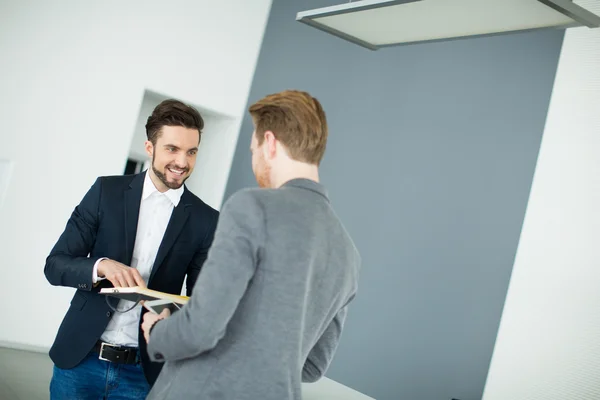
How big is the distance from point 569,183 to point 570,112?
0.43 metres

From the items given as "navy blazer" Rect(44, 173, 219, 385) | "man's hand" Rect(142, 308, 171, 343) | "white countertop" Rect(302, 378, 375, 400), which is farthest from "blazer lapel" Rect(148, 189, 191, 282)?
"white countertop" Rect(302, 378, 375, 400)

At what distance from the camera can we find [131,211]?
8.96 ft

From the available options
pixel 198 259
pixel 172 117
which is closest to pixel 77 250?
pixel 198 259

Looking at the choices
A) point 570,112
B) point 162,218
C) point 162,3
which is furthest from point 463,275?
point 162,3

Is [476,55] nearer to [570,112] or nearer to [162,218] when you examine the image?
[570,112]

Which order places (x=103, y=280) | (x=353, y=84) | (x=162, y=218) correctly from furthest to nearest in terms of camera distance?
(x=353, y=84)
(x=162, y=218)
(x=103, y=280)

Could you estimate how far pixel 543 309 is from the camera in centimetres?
408

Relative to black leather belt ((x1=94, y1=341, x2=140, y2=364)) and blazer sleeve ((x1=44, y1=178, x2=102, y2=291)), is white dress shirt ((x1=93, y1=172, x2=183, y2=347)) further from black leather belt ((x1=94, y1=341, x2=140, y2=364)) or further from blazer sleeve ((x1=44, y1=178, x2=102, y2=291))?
blazer sleeve ((x1=44, y1=178, x2=102, y2=291))

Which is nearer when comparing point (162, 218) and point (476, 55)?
point (162, 218)

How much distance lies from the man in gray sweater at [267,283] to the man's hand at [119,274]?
0.54 metres

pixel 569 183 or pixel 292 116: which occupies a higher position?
pixel 569 183

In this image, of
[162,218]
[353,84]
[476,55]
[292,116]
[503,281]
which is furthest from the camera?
[353,84]

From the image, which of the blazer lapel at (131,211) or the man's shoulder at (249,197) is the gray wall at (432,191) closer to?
the blazer lapel at (131,211)

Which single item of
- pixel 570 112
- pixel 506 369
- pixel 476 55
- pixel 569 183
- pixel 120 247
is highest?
pixel 476 55
